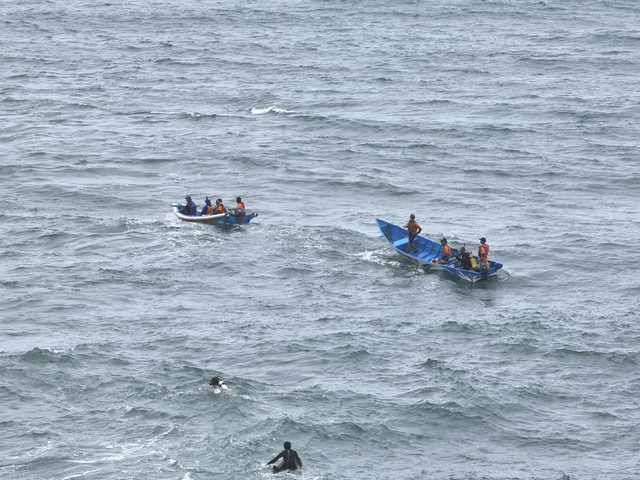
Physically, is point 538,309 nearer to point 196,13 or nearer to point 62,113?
point 62,113

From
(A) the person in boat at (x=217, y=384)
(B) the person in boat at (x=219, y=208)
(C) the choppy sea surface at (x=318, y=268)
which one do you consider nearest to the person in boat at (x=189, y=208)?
(C) the choppy sea surface at (x=318, y=268)

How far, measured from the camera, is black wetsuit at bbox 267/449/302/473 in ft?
96.6

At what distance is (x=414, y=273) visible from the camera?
46.8 metres

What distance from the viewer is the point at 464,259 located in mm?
45219

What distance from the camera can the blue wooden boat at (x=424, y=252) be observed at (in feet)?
148

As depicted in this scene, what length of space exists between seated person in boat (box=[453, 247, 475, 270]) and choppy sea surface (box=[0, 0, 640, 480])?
2.91 feet

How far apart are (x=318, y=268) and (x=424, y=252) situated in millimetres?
5328

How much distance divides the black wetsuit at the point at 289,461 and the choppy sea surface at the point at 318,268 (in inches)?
20.8

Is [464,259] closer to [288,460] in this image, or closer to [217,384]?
[217,384]

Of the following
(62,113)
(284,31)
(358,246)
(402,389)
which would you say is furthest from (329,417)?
(284,31)

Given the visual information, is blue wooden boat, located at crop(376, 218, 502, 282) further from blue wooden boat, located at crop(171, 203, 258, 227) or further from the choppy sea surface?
blue wooden boat, located at crop(171, 203, 258, 227)

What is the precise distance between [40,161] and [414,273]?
29842mm

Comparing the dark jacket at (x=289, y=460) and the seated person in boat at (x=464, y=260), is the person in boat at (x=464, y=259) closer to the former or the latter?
the seated person in boat at (x=464, y=260)

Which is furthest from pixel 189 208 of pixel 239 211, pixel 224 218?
pixel 239 211
